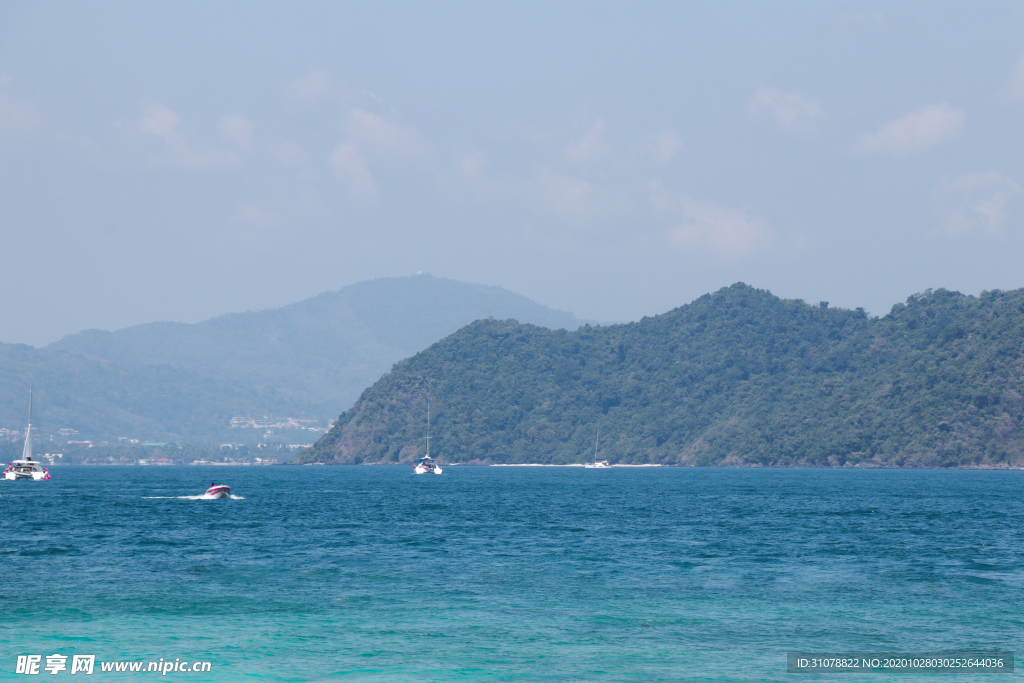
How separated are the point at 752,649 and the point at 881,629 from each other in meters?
6.88

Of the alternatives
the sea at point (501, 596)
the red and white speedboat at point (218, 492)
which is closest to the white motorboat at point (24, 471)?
the red and white speedboat at point (218, 492)

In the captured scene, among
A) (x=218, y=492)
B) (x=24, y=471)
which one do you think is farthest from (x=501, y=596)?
(x=24, y=471)

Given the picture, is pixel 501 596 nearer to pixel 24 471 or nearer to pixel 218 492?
pixel 218 492

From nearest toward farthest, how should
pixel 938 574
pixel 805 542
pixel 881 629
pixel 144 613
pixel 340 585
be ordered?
pixel 881 629
pixel 144 613
pixel 340 585
pixel 938 574
pixel 805 542

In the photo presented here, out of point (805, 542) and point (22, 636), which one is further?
point (805, 542)

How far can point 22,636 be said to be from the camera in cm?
3791

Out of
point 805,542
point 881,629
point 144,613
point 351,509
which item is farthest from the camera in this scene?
point 351,509

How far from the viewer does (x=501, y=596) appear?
47.9 meters

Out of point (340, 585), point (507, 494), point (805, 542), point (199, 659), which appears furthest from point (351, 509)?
point (199, 659)

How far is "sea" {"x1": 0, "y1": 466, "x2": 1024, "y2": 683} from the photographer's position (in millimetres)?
35094

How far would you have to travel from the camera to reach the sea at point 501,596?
1382 inches

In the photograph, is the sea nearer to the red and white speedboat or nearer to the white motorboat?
the red and white speedboat

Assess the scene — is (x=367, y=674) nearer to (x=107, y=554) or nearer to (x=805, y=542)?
(x=107, y=554)

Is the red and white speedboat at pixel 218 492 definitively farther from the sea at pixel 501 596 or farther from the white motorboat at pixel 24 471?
the white motorboat at pixel 24 471
